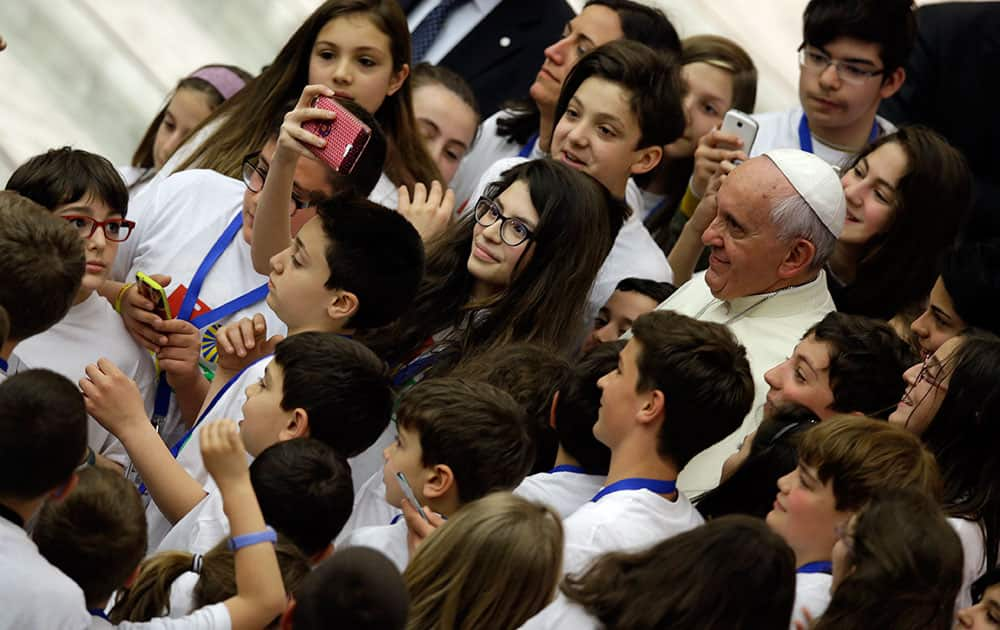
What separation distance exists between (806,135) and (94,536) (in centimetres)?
301

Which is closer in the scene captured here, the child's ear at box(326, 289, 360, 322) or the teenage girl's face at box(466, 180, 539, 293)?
the child's ear at box(326, 289, 360, 322)

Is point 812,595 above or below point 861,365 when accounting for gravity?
below

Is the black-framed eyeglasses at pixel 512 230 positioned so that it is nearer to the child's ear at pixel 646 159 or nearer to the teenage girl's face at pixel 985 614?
the child's ear at pixel 646 159

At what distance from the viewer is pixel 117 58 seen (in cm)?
676

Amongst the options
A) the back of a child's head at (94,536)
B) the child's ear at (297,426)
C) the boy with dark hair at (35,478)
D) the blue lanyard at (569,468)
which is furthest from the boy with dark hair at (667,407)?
the boy with dark hair at (35,478)

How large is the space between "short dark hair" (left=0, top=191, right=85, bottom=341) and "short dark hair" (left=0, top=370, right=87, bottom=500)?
60cm

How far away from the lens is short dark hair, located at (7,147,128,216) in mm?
3655

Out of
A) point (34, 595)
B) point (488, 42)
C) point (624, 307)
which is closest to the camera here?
point (34, 595)

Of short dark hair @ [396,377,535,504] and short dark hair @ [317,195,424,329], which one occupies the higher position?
short dark hair @ [317,195,424,329]

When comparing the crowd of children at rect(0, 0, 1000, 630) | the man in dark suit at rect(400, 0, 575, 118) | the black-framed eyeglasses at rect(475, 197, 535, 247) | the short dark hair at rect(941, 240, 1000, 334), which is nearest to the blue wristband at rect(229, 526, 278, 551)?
the crowd of children at rect(0, 0, 1000, 630)

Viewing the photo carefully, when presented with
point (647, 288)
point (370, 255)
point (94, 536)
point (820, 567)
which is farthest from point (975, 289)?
point (94, 536)

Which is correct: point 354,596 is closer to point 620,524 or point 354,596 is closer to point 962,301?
point 620,524

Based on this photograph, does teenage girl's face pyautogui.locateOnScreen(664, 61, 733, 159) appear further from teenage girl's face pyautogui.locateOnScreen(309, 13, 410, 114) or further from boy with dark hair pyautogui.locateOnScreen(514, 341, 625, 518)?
boy with dark hair pyautogui.locateOnScreen(514, 341, 625, 518)

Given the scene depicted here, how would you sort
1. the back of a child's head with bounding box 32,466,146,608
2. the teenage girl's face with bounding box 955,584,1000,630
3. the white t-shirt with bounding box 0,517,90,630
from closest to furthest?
1. the white t-shirt with bounding box 0,517,90,630
2. the back of a child's head with bounding box 32,466,146,608
3. the teenage girl's face with bounding box 955,584,1000,630
